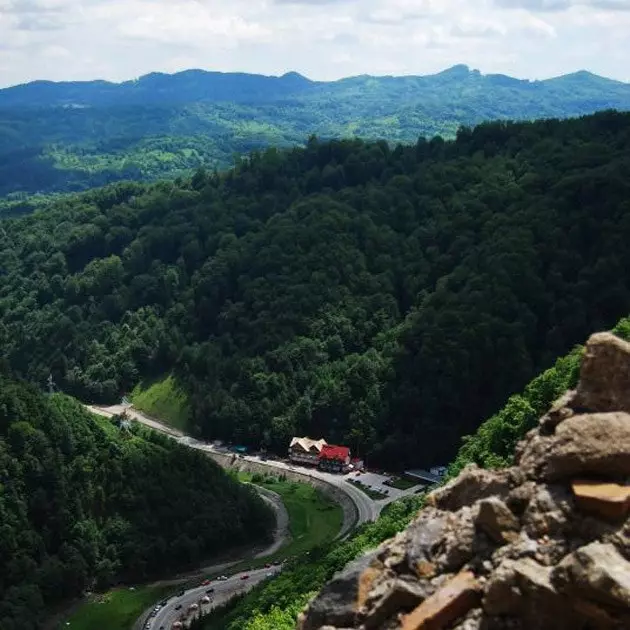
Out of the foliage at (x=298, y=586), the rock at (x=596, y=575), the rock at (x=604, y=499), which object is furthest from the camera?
the foliage at (x=298, y=586)

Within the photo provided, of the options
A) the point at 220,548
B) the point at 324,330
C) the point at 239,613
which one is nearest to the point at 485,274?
the point at 324,330

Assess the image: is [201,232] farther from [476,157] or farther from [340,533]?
[340,533]

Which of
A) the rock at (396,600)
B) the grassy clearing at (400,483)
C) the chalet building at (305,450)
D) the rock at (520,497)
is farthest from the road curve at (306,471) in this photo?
the rock at (520,497)

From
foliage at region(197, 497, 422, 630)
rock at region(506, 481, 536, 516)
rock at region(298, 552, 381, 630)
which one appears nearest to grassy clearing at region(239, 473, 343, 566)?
foliage at region(197, 497, 422, 630)

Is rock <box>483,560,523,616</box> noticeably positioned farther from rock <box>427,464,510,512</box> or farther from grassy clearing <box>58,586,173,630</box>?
grassy clearing <box>58,586,173,630</box>

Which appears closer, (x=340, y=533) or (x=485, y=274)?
(x=340, y=533)

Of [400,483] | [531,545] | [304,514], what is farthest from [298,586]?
[400,483]

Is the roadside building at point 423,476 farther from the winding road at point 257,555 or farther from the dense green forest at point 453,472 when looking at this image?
the dense green forest at point 453,472
